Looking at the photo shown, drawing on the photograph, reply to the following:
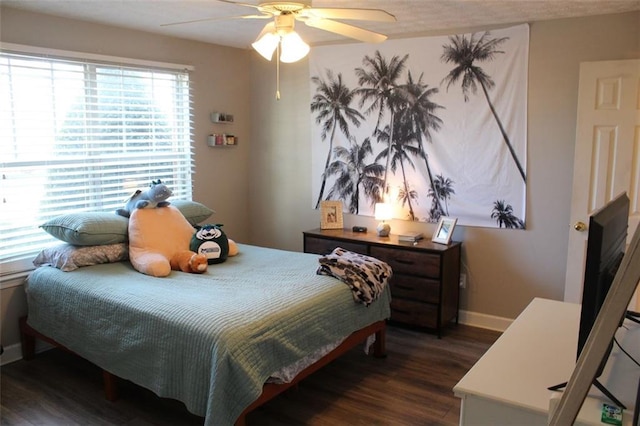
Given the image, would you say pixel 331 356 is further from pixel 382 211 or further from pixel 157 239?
pixel 382 211

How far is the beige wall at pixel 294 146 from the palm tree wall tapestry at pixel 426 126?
116mm

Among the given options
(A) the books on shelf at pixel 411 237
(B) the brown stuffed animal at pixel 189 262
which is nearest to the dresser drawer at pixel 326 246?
(A) the books on shelf at pixel 411 237

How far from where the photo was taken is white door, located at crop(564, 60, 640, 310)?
3357 millimetres

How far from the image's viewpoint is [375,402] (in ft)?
9.98

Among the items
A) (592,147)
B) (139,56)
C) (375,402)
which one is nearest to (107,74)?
(139,56)

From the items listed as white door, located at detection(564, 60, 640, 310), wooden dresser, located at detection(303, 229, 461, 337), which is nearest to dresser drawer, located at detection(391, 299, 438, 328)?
wooden dresser, located at detection(303, 229, 461, 337)

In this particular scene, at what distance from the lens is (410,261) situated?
157 inches

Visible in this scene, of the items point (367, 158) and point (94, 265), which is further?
point (367, 158)

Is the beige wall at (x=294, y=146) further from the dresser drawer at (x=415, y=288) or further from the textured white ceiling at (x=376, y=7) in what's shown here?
the dresser drawer at (x=415, y=288)

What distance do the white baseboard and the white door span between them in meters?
0.66

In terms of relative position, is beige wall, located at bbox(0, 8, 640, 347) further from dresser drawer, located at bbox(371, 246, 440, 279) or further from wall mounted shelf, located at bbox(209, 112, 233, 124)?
dresser drawer, located at bbox(371, 246, 440, 279)

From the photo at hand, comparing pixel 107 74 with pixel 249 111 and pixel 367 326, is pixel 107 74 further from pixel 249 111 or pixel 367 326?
pixel 367 326

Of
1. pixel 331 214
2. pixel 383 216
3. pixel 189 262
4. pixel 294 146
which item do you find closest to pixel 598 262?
pixel 189 262

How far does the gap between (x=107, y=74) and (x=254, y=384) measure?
2.66m
